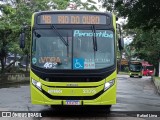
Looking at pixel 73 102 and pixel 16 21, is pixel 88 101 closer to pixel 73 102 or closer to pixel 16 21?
pixel 73 102

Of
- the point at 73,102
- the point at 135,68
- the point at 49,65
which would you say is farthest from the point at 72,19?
the point at 135,68

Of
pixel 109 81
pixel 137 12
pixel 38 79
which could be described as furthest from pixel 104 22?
pixel 137 12

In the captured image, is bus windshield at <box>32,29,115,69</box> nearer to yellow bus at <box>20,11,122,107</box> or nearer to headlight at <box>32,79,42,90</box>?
yellow bus at <box>20,11,122,107</box>

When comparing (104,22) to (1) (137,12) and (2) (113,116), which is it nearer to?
(2) (113,116)

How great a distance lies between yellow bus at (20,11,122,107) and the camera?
12242 mm

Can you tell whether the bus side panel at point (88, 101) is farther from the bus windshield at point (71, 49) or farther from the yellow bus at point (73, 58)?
the bus windshield at point (71, 49)

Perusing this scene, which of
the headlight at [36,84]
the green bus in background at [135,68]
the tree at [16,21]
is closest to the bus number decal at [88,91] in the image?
the headlight at [36,84]

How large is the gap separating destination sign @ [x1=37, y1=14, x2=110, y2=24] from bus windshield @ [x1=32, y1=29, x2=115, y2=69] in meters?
0.32

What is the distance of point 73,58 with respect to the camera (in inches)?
491

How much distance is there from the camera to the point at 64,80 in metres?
12.3

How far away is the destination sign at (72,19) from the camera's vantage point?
12.9 meters

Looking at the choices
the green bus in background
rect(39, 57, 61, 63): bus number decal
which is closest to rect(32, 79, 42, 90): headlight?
rect(39, 57, 61, 63): bus number decal

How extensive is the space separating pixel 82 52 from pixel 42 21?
64.9 inches

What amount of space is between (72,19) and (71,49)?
41.5 inches
